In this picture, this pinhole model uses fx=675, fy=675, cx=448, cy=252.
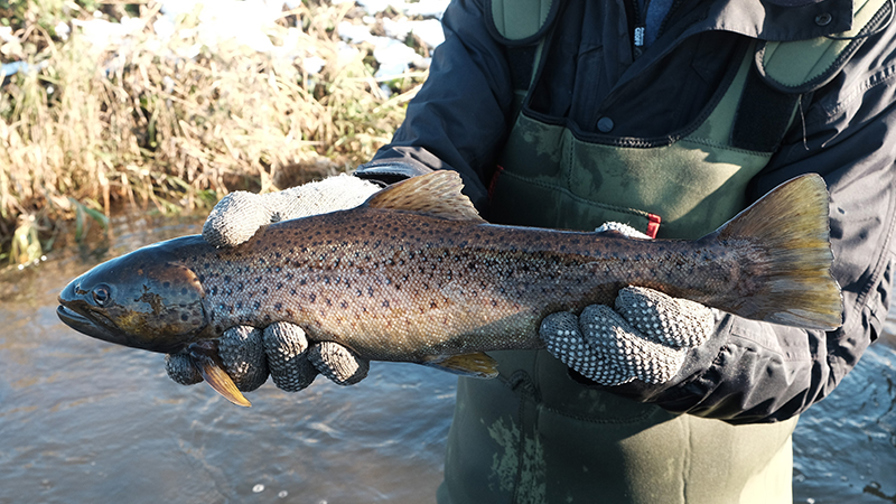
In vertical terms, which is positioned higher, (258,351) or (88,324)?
(258,351)

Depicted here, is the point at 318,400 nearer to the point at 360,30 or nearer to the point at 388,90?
the point at 388,90

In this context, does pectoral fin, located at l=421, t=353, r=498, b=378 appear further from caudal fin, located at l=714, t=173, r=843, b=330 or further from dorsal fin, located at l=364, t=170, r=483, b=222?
caudal fin, located at l=714, t=173, r=843, b=330

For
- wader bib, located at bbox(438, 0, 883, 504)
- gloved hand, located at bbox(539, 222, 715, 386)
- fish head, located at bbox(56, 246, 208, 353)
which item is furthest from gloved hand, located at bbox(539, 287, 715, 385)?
fish head, located at bbox(56, 246, 208, 353)

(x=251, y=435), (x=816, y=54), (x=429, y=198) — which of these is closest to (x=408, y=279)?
(x=429, y=198)

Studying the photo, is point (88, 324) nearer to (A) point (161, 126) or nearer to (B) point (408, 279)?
(B) point (408, 279)

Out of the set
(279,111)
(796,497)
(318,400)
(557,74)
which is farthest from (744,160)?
(279,111)

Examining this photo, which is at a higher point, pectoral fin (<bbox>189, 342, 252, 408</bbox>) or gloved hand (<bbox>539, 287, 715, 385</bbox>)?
gloved hand (<bbox>539, 287, 715, 385</bbox>)
